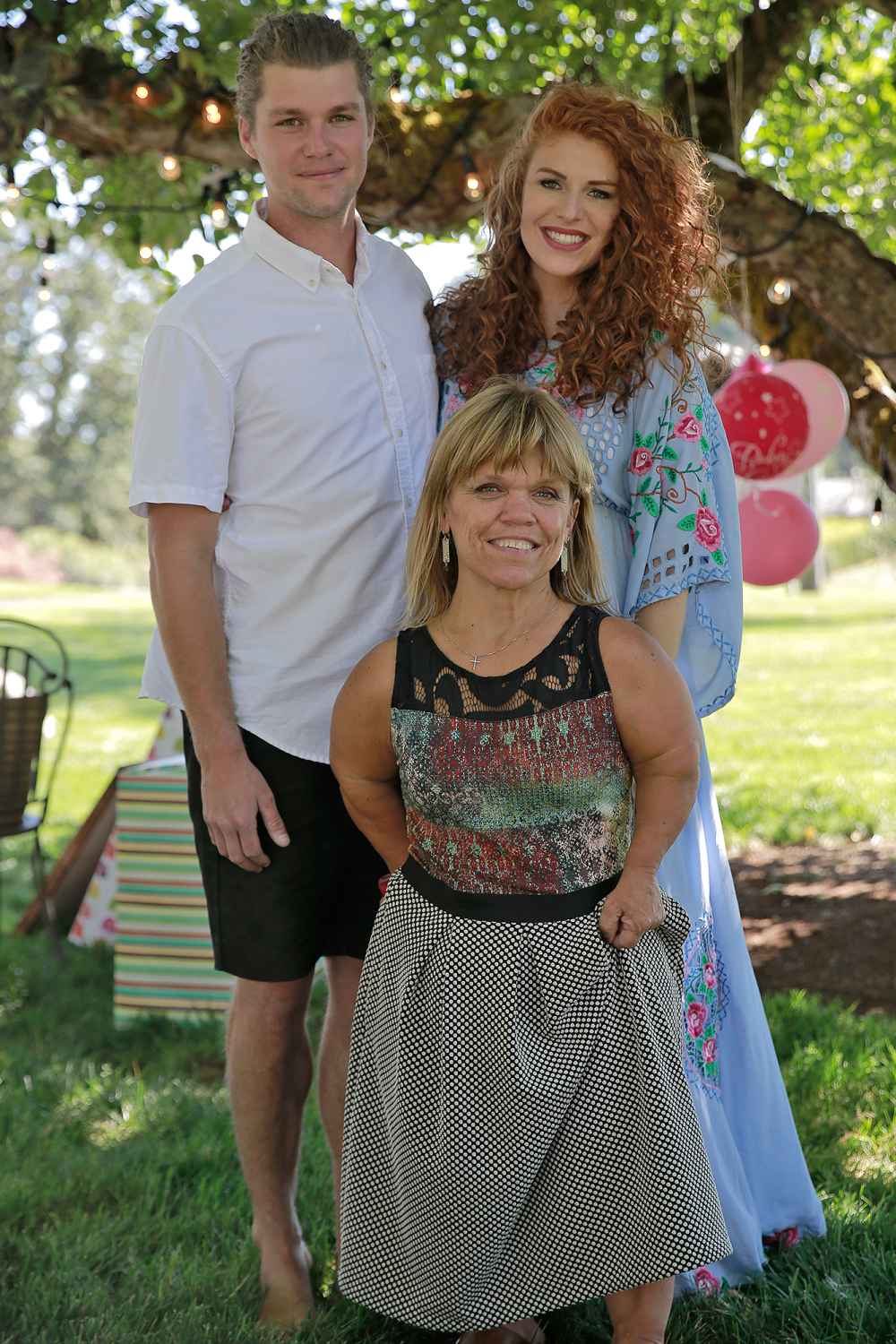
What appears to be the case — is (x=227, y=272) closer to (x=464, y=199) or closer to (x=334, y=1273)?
(x=334, y=1273)

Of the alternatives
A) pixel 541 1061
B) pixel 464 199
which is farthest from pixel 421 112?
pixel 541 1061

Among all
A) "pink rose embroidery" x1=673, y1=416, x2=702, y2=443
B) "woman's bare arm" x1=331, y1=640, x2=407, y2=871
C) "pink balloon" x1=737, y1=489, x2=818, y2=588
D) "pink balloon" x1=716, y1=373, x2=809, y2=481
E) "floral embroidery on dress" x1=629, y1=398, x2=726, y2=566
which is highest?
"pink balloon" x1=716, y1=373, x2=809, y2=481

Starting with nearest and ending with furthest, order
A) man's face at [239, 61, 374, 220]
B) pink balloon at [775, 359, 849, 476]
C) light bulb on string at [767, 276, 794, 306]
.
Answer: man's face at [239, 61, 374, 220] → pink balloon at [775, 359, 849, 476] → light bulb on string at [767, 276, 794, 306]

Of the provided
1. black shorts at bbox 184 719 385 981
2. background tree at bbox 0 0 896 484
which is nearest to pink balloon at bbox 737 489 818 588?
background tree at bbox 0 0 896 484

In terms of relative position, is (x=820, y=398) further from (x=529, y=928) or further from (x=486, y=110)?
(x=529, y=928)

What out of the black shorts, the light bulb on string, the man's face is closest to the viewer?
the man's face

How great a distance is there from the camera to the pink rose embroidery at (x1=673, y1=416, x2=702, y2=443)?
2.10m

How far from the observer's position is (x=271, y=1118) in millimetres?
2340

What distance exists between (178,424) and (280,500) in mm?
202

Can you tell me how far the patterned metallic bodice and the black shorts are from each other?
302 millimetres

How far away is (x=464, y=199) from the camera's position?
4020mm

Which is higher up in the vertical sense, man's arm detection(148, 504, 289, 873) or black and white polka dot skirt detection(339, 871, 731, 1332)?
man's arm detection(148, 504, 289, 873)

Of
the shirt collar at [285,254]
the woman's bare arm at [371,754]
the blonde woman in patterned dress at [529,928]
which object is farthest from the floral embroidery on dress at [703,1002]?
the shirt collar at [285,254]

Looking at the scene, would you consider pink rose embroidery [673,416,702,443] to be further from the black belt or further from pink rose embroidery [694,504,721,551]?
the black belt
